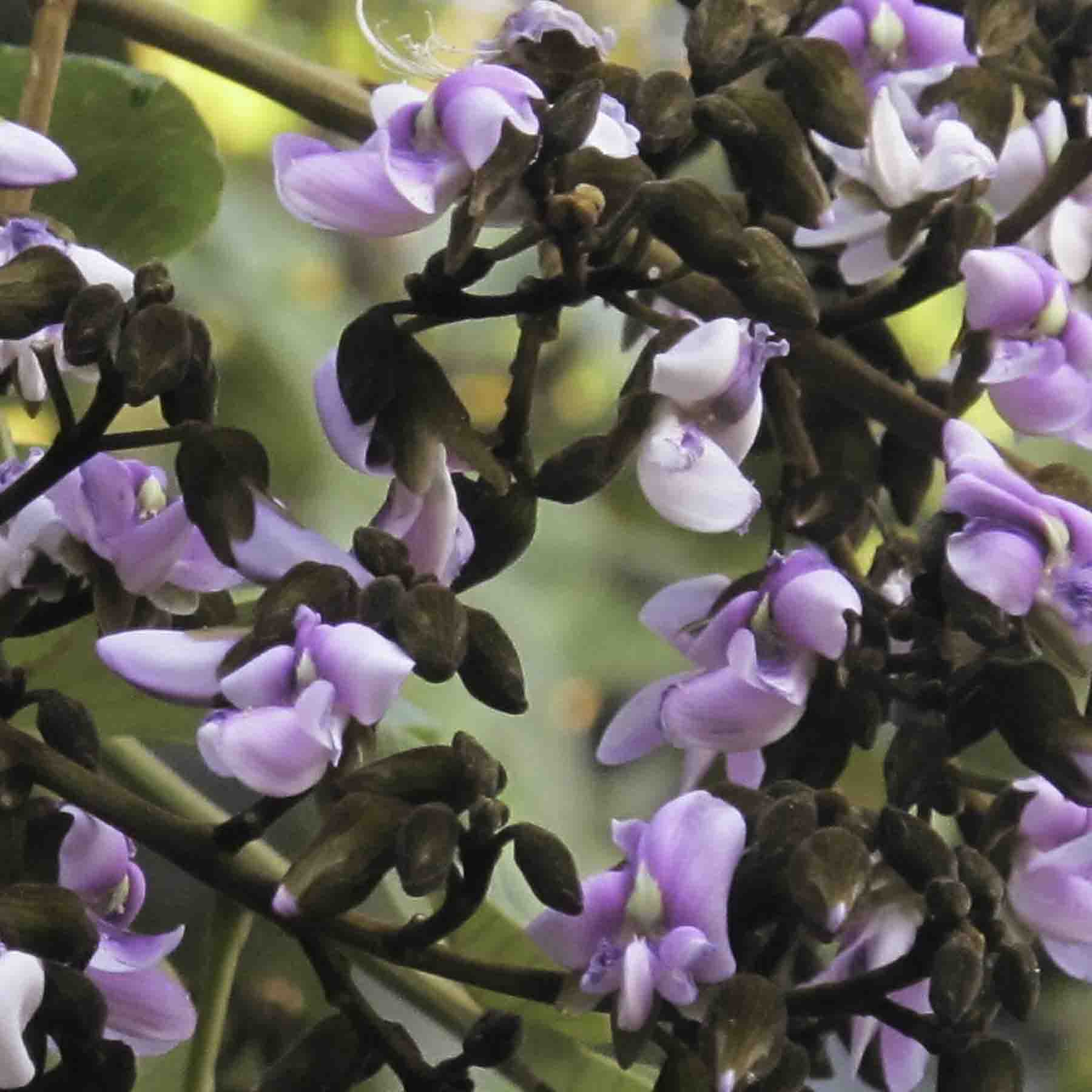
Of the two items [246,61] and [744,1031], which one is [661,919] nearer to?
[744,1031]

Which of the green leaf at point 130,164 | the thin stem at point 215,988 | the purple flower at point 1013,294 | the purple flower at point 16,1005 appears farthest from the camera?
the green leaf at point 130,164

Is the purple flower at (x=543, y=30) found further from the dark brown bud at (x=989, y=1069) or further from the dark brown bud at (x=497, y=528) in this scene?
the dark brown bud at (x=989, y=1069)

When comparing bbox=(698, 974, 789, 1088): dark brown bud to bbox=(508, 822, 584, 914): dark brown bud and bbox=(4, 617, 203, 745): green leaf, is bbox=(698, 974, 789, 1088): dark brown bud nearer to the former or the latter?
bbox=(508, 822, 584, 914): dark brown bud

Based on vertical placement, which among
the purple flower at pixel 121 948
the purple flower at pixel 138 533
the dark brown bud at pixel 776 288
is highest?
the dark brown bud at pixel 776 288

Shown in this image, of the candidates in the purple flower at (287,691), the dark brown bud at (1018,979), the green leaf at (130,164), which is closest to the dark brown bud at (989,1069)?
the dark brown bud at (1018,979)

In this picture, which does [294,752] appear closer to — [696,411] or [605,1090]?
[696,411]

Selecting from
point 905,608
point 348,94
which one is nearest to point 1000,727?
point 905,608

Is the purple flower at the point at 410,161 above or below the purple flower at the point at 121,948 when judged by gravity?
above
